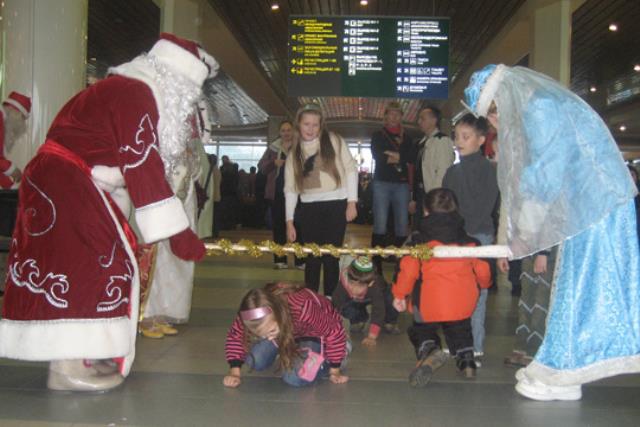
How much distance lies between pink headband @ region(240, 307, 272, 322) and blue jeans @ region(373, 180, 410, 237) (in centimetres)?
366

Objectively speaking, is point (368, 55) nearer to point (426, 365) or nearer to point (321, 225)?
point (321, 225)

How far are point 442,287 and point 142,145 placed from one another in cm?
165

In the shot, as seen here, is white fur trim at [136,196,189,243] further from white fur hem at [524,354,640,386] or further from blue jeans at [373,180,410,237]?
blue jeans at [373,180,410,237]

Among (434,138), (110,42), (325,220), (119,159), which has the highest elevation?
(110,42)

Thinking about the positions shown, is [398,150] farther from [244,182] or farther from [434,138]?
[244,182]

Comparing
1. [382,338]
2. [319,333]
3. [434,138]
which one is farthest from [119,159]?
[434,138]

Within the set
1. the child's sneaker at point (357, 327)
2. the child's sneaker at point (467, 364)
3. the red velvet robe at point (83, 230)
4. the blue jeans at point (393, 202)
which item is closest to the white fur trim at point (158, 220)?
the red velvet robe at point (83, 230)

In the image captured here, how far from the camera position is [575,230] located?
298 cm

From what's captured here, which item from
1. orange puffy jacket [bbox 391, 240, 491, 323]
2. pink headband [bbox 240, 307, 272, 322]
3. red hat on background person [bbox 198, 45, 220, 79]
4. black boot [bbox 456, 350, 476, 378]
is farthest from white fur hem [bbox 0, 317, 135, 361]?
black boot [bbox 456, 350, 476, 378]

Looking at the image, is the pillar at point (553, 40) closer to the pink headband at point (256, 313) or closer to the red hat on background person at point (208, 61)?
the red hat on background person at point (208, 61)

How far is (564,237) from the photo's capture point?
3.00 metres

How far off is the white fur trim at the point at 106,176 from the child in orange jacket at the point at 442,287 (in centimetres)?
149

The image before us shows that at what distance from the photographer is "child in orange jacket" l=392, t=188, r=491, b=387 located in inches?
138

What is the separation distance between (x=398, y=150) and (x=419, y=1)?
4922mm
